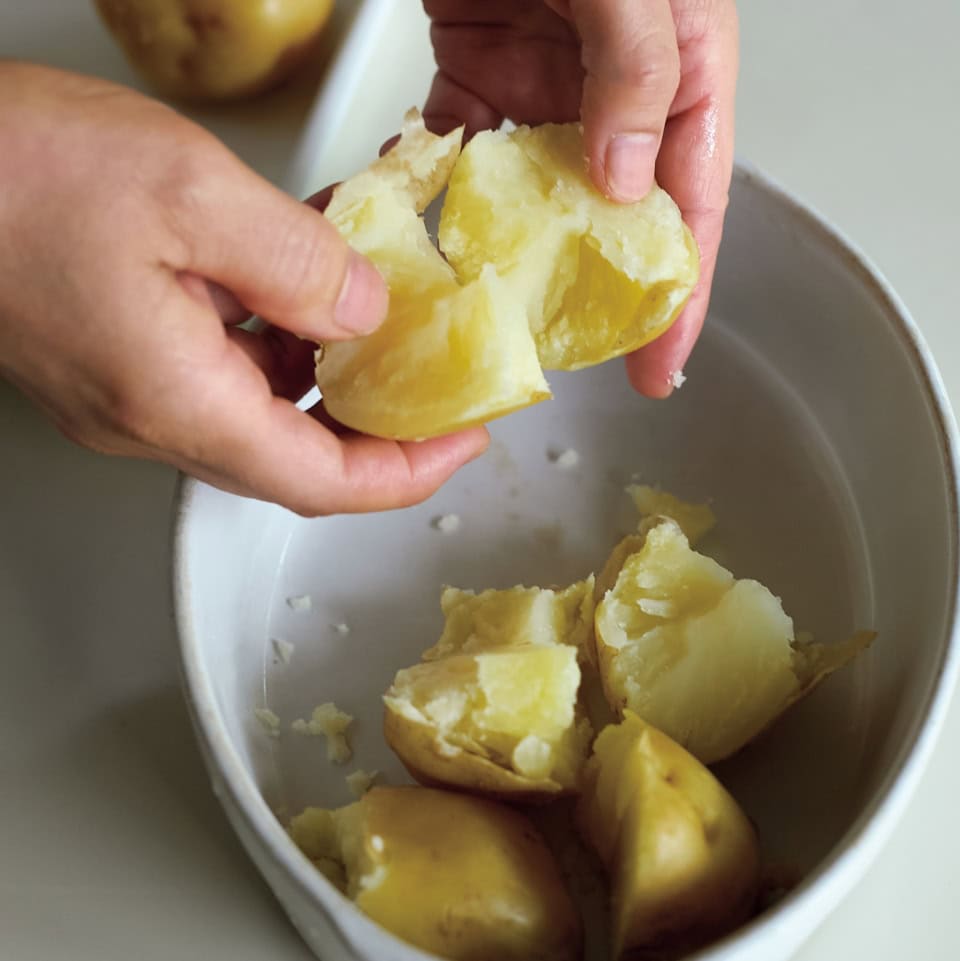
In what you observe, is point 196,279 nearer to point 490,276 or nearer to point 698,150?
point 490,276

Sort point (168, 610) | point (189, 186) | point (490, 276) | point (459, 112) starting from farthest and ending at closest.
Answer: point (459, 112) → point (168, 610) → point (490, 276) → point (189, 186)

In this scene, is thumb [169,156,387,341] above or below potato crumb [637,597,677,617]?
above

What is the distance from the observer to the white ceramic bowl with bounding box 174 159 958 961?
57 centimetres

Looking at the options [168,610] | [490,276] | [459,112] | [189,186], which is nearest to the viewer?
[189,186]

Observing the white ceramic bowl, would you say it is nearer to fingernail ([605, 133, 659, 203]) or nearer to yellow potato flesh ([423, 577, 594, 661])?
yellow potato flesh ([423, 577, 594, 661])

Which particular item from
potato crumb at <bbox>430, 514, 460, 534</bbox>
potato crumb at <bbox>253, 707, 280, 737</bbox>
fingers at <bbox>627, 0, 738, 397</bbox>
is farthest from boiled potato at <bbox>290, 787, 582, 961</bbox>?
fingers at <bbox>627, 0, 738, 397</bbox>

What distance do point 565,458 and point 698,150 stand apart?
0.23 m

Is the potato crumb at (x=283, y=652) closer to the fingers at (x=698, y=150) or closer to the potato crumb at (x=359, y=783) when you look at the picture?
the potato crumb at (x=359, y=783)

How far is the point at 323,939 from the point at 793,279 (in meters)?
0.55

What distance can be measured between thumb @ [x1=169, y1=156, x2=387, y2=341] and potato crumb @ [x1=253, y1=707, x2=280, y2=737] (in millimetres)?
242

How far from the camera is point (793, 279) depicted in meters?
0.79

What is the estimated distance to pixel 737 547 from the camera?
735 millimetres

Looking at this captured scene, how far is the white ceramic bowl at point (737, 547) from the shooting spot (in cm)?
57

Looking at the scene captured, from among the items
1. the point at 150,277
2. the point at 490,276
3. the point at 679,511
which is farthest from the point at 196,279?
the point at 679,511
